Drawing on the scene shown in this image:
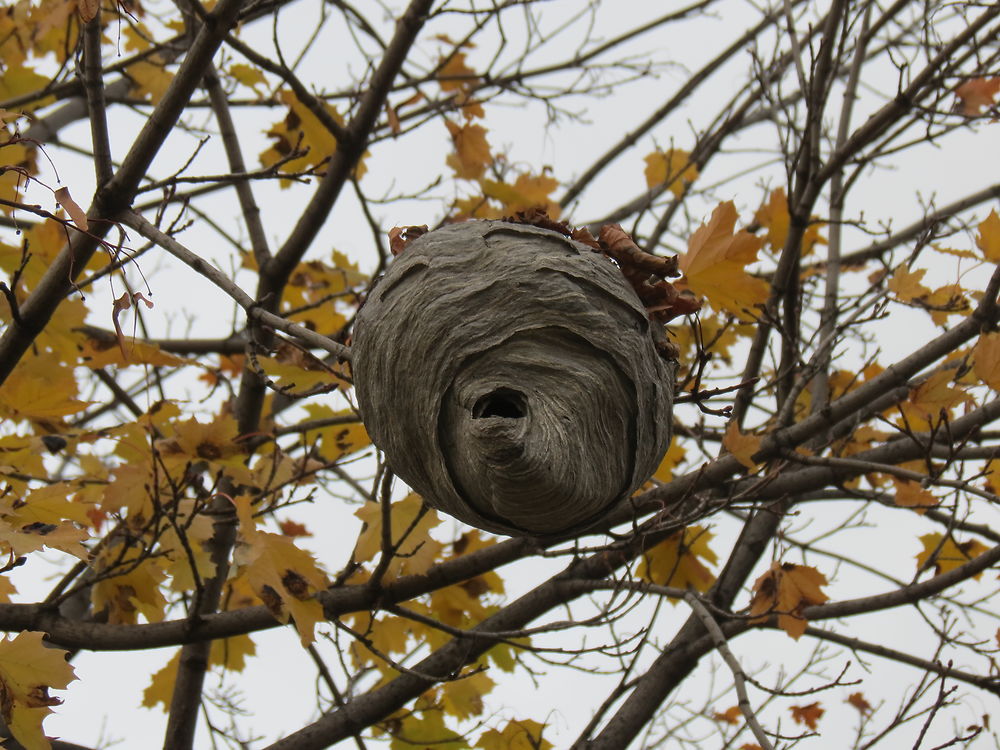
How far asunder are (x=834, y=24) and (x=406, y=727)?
272cm

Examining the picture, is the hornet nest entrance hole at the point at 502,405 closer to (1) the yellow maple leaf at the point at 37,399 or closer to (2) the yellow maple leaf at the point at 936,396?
(1) the yellow maple leaf at the point at 37,399

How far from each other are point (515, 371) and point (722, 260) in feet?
2.27

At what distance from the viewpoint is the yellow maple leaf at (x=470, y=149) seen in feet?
13.5

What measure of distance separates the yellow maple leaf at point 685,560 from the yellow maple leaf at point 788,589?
33cm

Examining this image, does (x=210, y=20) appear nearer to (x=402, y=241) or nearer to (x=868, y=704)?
(x=402, y=241)

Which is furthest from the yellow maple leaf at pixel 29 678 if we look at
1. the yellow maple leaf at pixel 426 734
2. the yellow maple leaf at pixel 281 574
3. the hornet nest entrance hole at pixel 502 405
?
the yellow maple leaf at pixel 426 734

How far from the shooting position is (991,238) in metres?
2.83

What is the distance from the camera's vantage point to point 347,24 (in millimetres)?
4105

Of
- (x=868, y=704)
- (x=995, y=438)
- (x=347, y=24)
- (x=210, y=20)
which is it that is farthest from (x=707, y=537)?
(x=347, y=24)

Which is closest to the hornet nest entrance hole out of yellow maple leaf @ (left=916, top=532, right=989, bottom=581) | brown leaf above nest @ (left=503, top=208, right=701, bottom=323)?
brown leaf above nest @ (left=503, top=208, right=701, bottom=323)

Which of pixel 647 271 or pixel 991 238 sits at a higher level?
pixel 991 238

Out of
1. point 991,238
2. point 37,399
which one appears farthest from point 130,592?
point 991,238

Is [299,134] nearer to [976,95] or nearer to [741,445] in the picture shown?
[741,445]

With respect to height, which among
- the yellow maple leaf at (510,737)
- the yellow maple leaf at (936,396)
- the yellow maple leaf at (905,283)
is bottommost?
the yellow maple leaf at (510,737)
